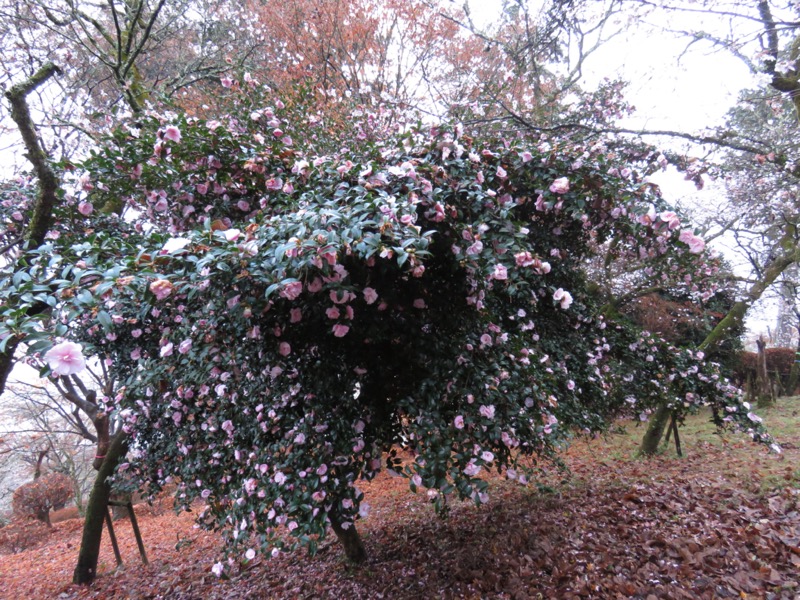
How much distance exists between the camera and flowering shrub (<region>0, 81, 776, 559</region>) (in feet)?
5.58

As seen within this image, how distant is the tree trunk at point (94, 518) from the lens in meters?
4.41

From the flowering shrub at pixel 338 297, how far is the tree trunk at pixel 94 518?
1.87 m

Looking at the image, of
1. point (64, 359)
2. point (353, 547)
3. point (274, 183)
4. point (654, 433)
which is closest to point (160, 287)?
point (64, 359)

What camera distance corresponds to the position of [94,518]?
448 centimetres

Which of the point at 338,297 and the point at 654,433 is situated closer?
the point at 338,297

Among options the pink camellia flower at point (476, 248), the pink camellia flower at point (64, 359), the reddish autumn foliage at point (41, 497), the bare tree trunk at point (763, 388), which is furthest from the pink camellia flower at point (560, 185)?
the reddish autumn foliage at point (41, 497)

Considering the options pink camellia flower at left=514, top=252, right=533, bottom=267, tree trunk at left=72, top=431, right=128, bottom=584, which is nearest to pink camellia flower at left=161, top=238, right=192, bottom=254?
pink camellia flower at left=514, top=252, right=533, bottom=267

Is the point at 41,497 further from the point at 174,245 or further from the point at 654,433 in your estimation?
the point at 654,433

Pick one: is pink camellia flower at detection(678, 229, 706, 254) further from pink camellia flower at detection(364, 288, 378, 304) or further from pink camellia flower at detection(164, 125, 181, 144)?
pink camellia flower at detection(164, 125, 181, 144)

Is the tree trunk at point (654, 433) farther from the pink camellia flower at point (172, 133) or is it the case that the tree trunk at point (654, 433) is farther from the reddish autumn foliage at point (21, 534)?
the reddish autumn foliage at point (21, 534)

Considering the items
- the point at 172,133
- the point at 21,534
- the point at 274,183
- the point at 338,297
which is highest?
the point at 172,133

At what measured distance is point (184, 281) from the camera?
4.85 ft

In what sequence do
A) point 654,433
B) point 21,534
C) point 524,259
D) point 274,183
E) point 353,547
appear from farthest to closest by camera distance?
point 21,534 < point 654,433 < point 353,547 < point 274,183 < point 524,259

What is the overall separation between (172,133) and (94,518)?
442 cm
